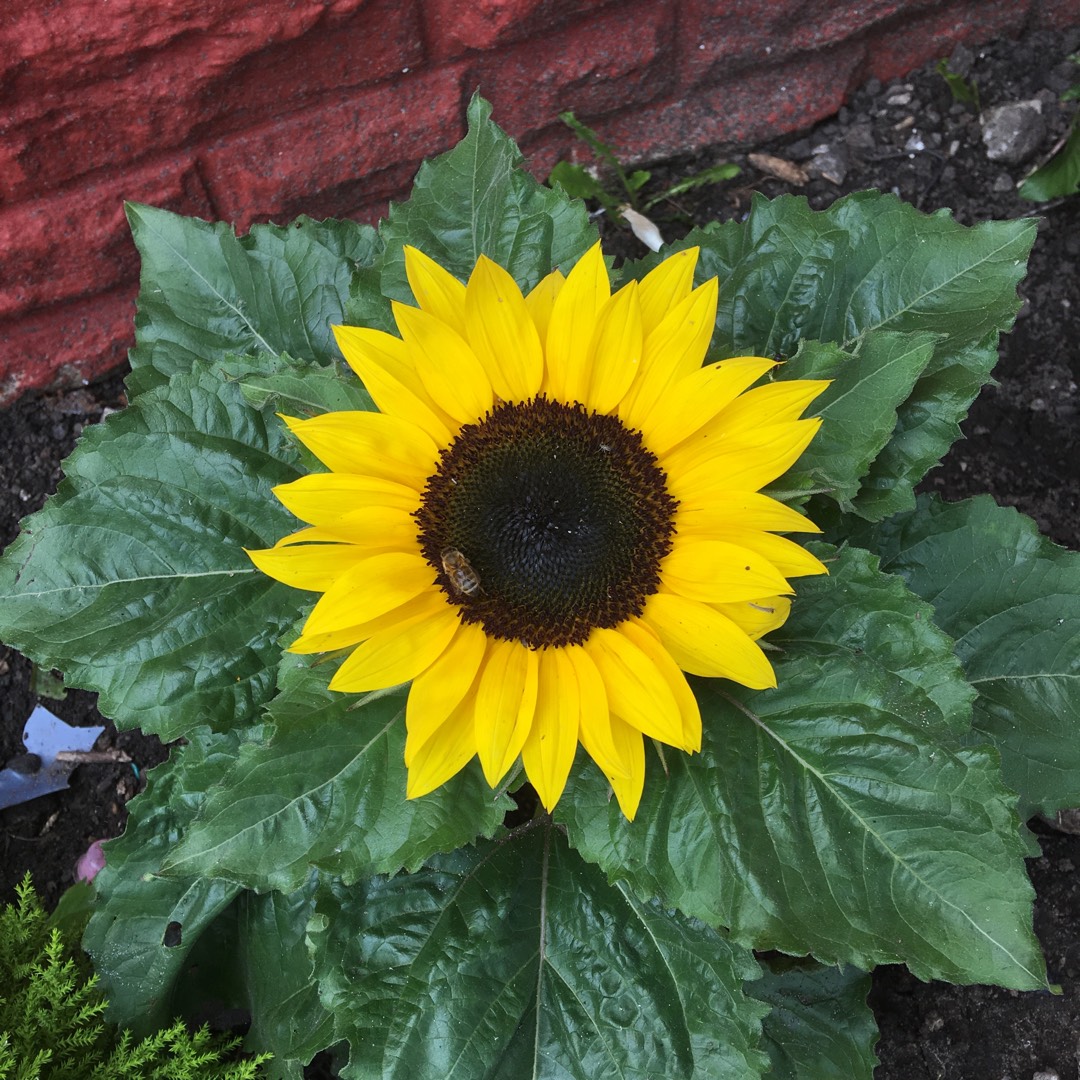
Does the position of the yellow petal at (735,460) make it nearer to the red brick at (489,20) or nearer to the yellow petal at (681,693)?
the yellow petal at (681,693)

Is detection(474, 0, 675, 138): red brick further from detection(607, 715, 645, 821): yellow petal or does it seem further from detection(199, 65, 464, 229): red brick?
detection(607, 715, 645, 821): yellow petal

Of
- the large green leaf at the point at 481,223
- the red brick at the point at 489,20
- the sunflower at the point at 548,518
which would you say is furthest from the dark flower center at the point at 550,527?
the red brick at the point at 489,20

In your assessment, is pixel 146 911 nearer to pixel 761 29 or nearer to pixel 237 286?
pixel 237 286

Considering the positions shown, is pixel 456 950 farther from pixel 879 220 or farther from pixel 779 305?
pixel 879 220

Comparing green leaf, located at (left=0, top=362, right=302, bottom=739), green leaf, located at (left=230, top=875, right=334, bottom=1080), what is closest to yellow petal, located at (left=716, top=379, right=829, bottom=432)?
green leaf, located at (left=0, top=362, right=302, bottom=739)

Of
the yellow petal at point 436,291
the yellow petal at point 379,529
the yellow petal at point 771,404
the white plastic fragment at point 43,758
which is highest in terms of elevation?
the yellow petal at point 436,291

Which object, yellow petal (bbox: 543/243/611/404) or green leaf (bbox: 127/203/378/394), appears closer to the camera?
yellow petal (bbox: 543/243/611/404)

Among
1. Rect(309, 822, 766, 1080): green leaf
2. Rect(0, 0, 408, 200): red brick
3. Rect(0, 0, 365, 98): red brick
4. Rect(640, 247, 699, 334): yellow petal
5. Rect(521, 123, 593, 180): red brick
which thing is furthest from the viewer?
Rect(521, 123, 593, 180): red brick

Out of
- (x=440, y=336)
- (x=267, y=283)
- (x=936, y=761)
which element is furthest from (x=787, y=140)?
(x=936, y=761)
